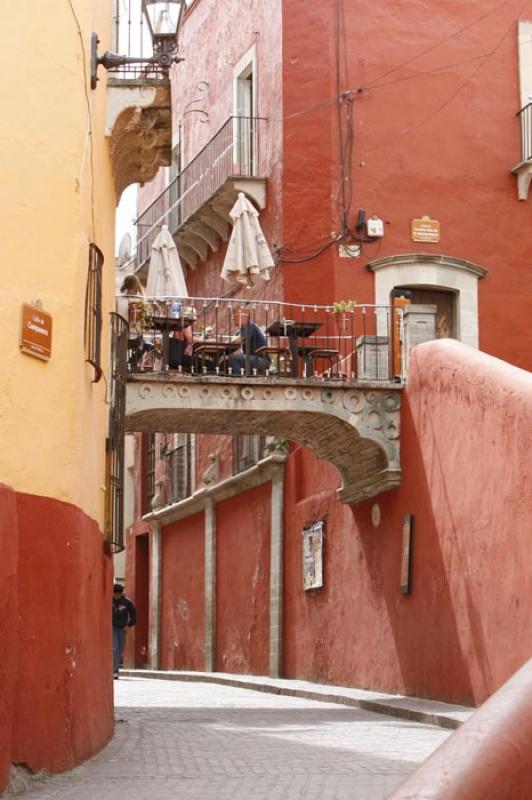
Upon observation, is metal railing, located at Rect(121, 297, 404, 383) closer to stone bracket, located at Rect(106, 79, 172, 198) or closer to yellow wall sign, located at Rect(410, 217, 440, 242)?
yellow wall sign, located at Rect(410, 217, 440, 242)

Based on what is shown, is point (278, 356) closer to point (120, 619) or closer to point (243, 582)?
point (120, 619)

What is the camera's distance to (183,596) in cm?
2756

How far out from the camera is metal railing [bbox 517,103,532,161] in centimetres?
2281

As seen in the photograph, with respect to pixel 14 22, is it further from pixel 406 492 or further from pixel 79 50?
pixel 406 492

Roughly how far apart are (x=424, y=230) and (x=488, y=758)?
18.5 metres

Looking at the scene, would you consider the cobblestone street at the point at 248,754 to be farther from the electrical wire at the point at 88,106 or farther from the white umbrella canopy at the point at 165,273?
the white umbrella canopy at the point at 165,273

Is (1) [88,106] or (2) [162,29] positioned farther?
(2) [162,29]

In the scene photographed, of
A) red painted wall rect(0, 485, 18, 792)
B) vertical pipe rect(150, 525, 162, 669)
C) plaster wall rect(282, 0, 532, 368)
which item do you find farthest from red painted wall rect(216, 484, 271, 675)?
red painted wall rect(0, 485, 18, 792)

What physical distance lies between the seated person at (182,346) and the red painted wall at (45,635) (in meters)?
7.61

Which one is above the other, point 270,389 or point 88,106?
point 88,106

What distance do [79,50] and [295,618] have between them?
12.9 m

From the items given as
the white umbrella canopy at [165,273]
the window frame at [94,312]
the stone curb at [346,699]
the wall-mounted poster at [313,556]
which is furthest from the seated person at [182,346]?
the window frame at [94,312]

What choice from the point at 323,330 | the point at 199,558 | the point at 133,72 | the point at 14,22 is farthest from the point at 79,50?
the point at 199,558

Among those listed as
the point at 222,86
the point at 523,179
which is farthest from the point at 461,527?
the point at 222,86
